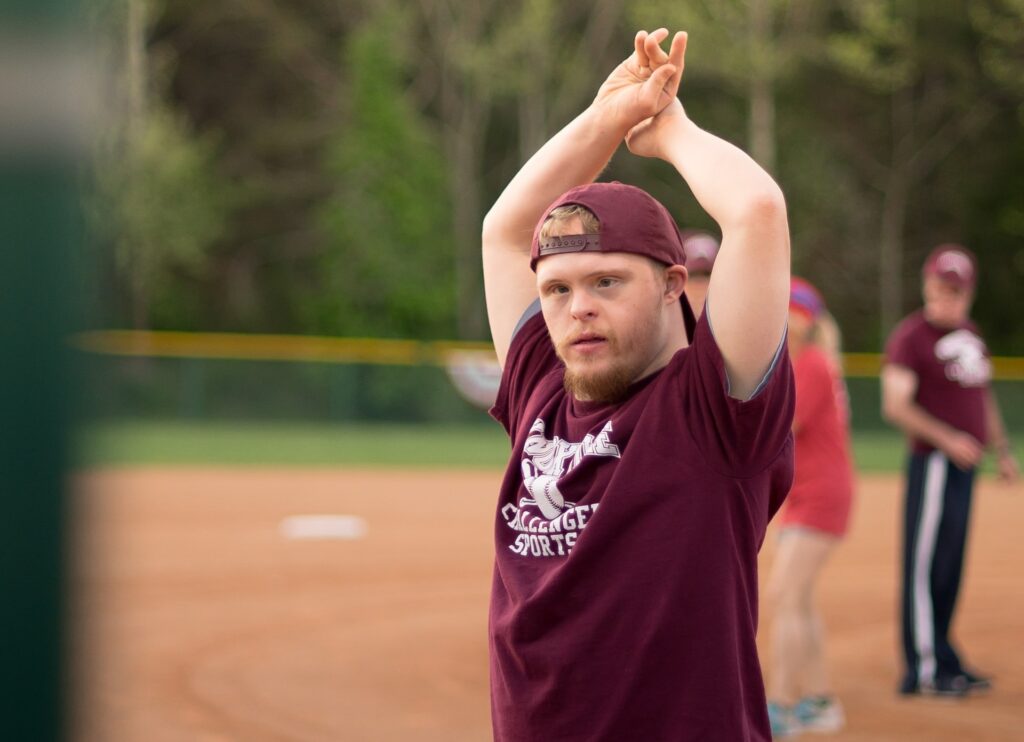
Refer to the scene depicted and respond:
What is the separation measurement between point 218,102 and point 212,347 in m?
20.2

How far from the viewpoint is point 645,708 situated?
92.3 inches

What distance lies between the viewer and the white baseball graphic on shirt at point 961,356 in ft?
23.6

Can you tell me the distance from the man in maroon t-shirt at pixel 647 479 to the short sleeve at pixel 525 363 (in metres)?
0.22

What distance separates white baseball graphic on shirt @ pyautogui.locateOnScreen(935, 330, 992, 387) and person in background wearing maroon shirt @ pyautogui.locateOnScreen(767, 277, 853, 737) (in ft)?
3.67

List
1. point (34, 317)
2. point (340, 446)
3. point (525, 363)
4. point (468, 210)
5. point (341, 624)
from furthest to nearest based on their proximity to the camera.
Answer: point (468, 210), point (340, 446), point (341, 624), point (525, 363), point (34, 317)

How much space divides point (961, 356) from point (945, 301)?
29 cm

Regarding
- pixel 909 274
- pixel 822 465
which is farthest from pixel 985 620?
pixel 909 274

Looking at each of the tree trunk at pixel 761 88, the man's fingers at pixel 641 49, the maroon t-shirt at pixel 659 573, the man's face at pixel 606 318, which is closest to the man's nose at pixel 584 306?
the man's face at pixel 606 318

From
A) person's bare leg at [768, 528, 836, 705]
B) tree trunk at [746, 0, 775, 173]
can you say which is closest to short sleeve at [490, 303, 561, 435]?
person's bare leg at [768, 528, 836, 705]

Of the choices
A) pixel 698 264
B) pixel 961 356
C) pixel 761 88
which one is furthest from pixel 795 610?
pixel 761 88

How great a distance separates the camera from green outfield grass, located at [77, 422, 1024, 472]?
2058cm

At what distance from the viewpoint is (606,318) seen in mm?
2406

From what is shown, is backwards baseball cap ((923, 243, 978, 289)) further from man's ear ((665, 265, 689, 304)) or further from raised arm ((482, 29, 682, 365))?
man's ear ((665, 265, 689, 304))

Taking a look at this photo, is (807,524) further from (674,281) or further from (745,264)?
(745,264)
